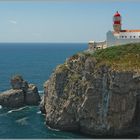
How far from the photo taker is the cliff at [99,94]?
43.8 meters

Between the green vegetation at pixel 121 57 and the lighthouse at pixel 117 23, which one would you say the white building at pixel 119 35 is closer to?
the lighthouse at pixel 117 23

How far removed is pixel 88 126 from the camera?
4581cm

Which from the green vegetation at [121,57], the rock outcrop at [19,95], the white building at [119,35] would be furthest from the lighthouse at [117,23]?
the rock outcrop at [19,95]

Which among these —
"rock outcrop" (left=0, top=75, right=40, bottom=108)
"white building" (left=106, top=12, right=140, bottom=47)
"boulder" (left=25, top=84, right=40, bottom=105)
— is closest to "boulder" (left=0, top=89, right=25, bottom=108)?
"rock outcrop" (left=0, top=75, right=40, bottom=108)

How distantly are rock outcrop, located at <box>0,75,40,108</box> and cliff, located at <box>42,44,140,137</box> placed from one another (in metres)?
11.7

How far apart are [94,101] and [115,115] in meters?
2.73

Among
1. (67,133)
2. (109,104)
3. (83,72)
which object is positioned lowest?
(67,133)

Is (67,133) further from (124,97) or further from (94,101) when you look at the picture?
(124,97)

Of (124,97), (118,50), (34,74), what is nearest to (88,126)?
(124,97)

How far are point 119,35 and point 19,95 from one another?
16191mm

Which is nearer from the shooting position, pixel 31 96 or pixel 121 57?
pixel 121 57

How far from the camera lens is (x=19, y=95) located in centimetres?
6122

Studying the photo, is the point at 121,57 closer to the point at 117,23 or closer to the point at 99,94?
the point at 99,94

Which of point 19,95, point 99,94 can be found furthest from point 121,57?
point 19,95
